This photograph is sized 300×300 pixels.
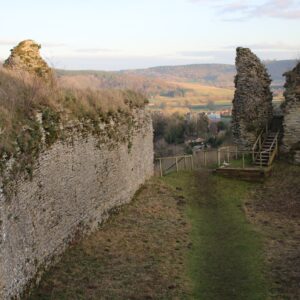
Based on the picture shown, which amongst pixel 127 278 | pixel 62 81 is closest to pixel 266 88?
pixel 62 81

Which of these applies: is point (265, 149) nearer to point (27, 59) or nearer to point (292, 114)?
point (292, 114)

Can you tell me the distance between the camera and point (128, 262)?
14094 millimetres

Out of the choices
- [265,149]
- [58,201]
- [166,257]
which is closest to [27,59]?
[58,201]

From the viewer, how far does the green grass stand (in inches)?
497

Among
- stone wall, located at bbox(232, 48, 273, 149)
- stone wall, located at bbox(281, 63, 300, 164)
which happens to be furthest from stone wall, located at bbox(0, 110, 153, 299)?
stone wall, located at bbox(281, 63, 300, 164)

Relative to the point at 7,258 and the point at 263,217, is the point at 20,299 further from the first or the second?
the point at 263,217

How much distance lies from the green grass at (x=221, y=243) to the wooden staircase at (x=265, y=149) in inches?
91.3

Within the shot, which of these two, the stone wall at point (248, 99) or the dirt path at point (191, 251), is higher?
the stone wall at point (248, 99)

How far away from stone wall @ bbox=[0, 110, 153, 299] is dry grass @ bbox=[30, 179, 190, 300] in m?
0.47

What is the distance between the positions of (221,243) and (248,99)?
1393 cm

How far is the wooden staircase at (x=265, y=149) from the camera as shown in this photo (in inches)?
1001

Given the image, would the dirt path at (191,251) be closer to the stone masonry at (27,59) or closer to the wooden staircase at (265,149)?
the wooden staircase at (265,149)

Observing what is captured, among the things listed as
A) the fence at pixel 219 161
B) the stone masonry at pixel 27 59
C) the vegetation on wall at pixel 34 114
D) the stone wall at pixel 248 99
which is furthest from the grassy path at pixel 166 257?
the stone wall at pixel 248 99

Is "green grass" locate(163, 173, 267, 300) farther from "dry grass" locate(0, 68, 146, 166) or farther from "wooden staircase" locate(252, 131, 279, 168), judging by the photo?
"dry grass" locate(0, 68, 146, 166)
